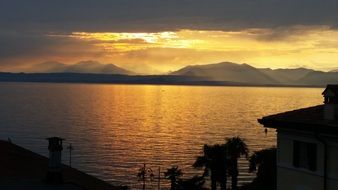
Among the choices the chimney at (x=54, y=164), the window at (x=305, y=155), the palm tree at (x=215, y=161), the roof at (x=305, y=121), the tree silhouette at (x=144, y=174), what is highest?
the roof at (x=305, y=121)

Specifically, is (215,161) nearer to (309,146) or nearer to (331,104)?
(309,146)

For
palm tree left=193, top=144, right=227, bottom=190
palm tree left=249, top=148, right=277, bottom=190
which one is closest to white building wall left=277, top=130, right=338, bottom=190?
palm tree left=249, top=148, right=277, bottom=190

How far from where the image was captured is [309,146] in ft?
65.5

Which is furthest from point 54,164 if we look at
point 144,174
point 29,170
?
point 144,174

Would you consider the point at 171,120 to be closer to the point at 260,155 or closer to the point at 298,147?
the point at 260,155

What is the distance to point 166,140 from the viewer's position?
4998 inches

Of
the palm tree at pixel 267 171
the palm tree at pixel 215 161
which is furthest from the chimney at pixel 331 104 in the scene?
the palm tree at pixel 215 161

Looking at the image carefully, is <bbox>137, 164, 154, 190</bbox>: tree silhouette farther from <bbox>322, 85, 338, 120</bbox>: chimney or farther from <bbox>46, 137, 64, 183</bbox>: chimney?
<bbox>322, 85, 338, 120</bbox>: chimney

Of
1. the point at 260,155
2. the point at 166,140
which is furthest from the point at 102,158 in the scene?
the point at 260,155

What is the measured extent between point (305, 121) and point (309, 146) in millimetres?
1030

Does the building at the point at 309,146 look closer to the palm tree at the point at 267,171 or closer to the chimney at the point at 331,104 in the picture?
the chimney at the point at 331,104

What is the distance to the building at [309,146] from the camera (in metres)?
18.9

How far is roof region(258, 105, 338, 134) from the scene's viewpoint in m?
18.8

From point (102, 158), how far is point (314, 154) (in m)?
82.0
